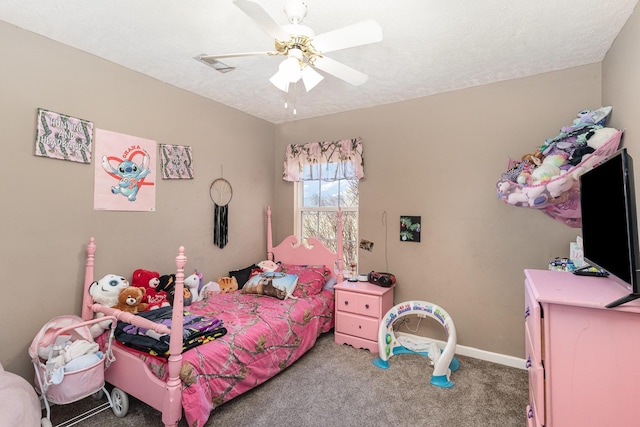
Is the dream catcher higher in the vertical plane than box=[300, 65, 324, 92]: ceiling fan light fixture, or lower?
lower

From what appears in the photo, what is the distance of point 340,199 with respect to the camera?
146 inches

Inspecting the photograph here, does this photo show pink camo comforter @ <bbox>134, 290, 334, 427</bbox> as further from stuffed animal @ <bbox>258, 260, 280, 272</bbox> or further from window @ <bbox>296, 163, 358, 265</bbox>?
window @ <bbox>296, 163, 358, 265</bbox>

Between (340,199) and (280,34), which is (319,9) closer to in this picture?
(280,34)

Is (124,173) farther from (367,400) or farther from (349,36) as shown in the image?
(367,400)

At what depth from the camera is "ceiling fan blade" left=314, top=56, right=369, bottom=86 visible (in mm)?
1807

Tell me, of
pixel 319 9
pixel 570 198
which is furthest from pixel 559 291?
pixel 319 9

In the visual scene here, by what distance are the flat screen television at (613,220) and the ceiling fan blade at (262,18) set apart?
1476mm

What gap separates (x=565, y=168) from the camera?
6.14 feet

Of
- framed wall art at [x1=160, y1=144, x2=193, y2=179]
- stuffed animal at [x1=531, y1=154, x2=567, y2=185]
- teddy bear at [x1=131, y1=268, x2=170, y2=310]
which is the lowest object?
teddy bear at [x1=131, y1=268, x2=170, y2=310]

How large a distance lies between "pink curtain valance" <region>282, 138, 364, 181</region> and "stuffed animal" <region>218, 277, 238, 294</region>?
4.58 feet

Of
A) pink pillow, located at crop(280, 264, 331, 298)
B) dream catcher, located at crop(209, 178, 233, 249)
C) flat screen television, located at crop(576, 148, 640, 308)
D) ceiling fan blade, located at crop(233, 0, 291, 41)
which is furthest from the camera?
dream catcher, located at crop(209, 178, 233, 249)

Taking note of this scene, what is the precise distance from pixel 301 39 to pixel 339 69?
34cm

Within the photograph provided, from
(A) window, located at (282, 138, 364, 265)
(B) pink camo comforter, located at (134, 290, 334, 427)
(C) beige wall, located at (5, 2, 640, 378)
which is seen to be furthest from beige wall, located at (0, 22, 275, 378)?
(A) window, located at (282, 138, 364, 265)

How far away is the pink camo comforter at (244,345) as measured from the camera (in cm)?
181
